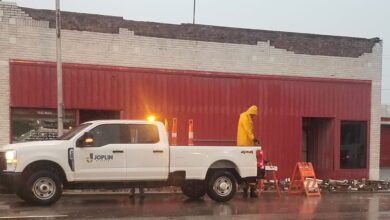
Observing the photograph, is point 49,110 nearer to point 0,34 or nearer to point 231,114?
point 0,34

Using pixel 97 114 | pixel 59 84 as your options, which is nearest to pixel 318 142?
pixel 97 114

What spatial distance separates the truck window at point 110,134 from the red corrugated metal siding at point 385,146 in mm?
22974

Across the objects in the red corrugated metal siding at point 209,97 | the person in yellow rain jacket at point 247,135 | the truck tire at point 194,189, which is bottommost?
the truck tire at point 194,189

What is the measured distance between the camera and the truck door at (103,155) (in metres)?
12.1

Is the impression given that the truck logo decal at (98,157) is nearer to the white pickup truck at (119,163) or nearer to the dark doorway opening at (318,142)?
the white pickup truck at (119,163)

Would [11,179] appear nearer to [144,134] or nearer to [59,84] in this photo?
[144,134]

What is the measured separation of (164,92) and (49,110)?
140 inches

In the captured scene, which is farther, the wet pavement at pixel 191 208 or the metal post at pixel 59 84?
the metal post at pixel 59 84

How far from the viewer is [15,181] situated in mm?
11555

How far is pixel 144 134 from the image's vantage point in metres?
12.9

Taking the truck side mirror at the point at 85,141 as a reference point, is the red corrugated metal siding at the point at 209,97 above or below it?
above

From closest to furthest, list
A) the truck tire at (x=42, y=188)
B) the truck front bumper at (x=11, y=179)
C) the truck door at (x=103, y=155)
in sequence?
the truck front bumper at (x=11, y=179)
the truck tire at (x=42, y=188)
the truck door at (x=103, y=155)

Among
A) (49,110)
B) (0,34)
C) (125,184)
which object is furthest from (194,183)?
(0,34)

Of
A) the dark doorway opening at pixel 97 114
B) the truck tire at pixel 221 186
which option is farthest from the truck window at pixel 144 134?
the dark doorway opening at pixel 97 114
